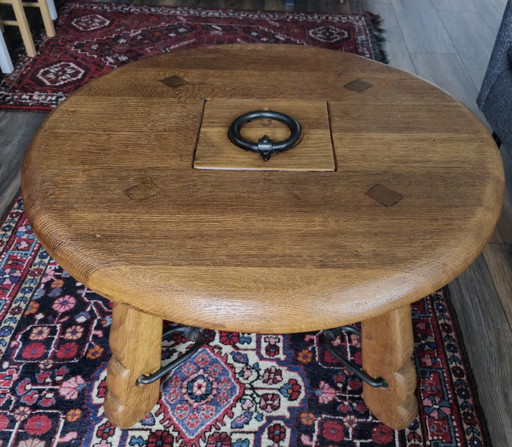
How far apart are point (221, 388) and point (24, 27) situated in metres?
1.74

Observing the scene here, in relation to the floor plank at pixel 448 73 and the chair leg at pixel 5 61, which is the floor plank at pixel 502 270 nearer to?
the floor plank at pixel 448 73

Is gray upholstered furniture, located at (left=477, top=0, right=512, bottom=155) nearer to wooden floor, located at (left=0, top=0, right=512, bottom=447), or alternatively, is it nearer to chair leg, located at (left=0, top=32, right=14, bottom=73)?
wooden floor, located at (left=0, top=0, right=512, bottom=447)

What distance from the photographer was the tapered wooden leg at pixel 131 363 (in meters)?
0.87

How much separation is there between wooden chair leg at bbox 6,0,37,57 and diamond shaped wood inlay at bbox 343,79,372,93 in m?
1.59

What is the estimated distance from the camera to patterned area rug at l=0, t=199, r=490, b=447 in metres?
0.97

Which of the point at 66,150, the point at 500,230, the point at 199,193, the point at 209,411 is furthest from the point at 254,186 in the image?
the point at 500,230

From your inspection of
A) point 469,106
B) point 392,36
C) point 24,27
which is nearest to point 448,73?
point 469,106

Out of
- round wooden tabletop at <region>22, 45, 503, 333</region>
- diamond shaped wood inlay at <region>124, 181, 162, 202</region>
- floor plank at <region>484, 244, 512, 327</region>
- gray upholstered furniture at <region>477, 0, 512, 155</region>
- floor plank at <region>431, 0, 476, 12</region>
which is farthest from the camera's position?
floor plank at <region>431, 0, 476, 12</region>

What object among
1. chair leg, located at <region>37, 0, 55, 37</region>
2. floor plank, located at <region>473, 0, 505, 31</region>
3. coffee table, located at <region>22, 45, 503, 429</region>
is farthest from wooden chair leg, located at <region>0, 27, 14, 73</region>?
floor plank, located at <region>473, 0, 505, 31</region>

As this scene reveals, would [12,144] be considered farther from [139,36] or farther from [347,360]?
[347,360]

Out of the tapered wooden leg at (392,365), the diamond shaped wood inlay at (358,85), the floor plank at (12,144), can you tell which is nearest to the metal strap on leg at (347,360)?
the tapered wooden leg at (392,365)

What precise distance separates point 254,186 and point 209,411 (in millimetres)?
481

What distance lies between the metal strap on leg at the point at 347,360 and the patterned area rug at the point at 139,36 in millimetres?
1382

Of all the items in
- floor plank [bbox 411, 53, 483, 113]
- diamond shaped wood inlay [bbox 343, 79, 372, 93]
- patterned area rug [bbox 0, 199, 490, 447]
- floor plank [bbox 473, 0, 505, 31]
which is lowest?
floor plank [bbox 473, 0, 505, 31]
